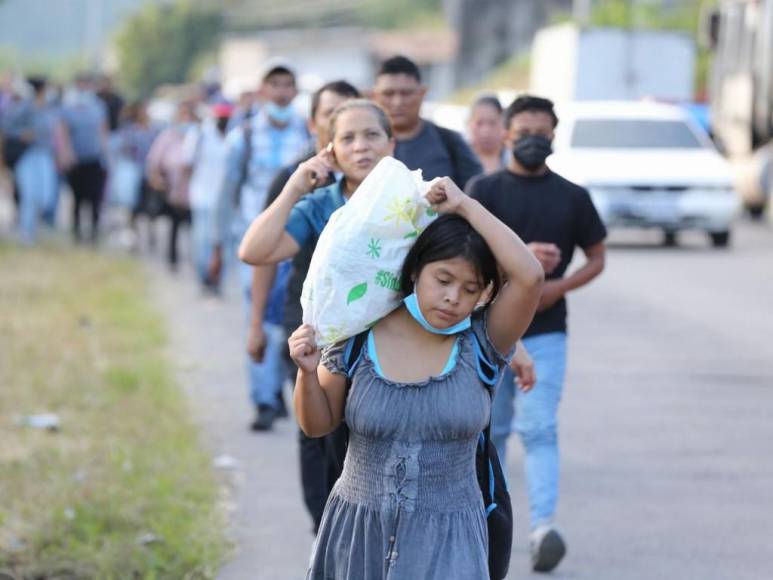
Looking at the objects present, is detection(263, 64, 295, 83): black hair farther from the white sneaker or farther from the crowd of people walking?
the white sneaker

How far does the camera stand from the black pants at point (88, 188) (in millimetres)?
21781

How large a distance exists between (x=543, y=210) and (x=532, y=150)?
247 millimetres

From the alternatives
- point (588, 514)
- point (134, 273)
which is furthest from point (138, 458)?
point (134, 273)

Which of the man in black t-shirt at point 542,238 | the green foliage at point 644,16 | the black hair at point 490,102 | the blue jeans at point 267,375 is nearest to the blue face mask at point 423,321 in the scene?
the man in black t-shirt at point 542,238

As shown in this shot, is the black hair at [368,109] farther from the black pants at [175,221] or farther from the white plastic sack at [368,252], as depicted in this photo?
the black pants at [175,221]

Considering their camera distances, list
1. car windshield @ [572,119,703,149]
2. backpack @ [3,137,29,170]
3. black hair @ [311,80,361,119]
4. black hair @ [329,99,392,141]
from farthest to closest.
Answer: car windshield @ [572,119,703,149]
backpack @ [3,137,29,170]
black hair @ [311,80,361,119]
black hair @ [329,99,392,141]

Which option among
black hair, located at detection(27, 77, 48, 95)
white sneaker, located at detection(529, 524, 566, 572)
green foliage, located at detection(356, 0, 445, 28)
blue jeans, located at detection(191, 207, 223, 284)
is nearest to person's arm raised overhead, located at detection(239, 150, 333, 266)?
white sneaker, located at detection(529, 524, 566, 572)

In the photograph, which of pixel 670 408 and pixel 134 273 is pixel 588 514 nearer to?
pixel 670 408

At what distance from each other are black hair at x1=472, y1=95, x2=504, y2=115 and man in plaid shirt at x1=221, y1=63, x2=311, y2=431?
3.20ft

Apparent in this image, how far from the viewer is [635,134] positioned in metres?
21.9

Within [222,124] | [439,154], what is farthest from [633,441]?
[222,124]

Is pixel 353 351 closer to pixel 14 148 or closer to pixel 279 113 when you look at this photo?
pixel 279 113

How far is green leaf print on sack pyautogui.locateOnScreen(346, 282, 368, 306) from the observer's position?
460 cm

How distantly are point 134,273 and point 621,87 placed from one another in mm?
15640
